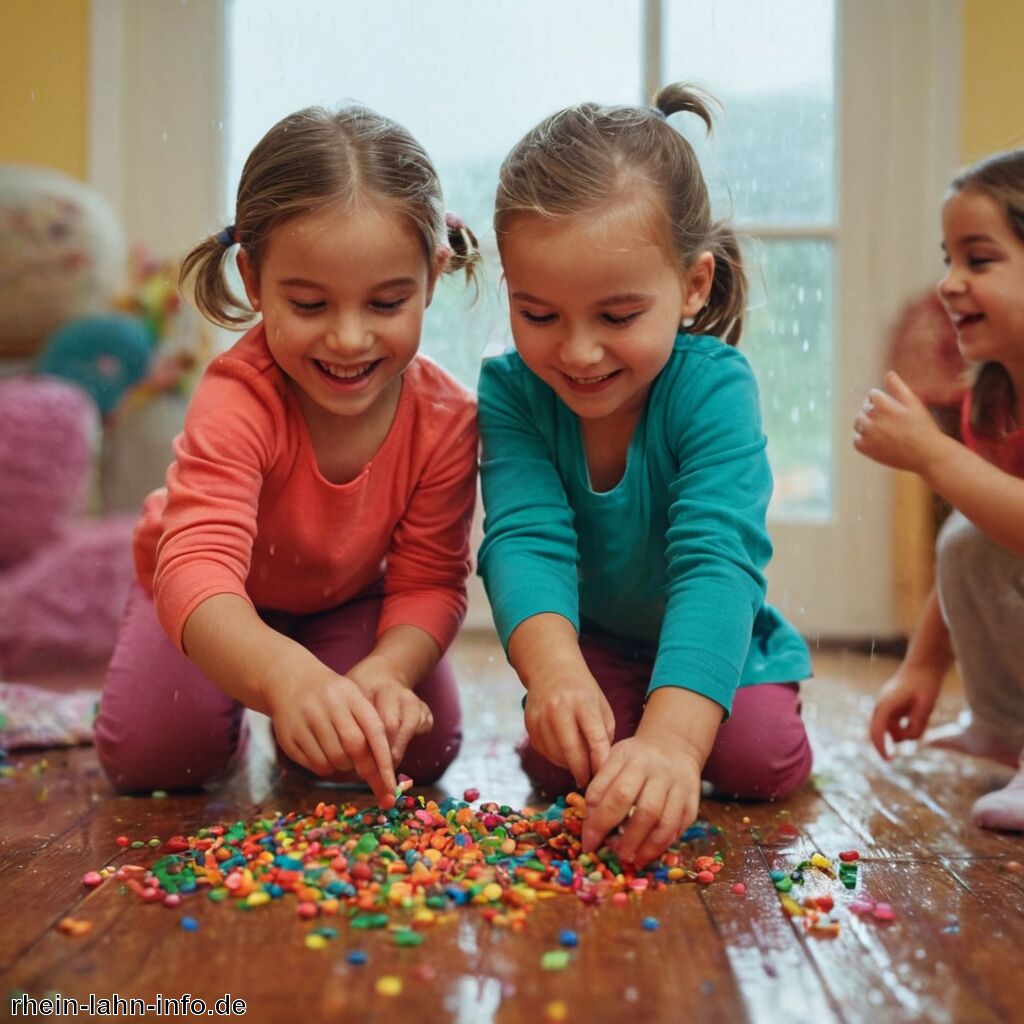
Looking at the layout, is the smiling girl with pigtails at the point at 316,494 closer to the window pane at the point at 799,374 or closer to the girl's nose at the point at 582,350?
the girl's nose at the point at 582,350

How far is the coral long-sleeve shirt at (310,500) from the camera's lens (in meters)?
1.08

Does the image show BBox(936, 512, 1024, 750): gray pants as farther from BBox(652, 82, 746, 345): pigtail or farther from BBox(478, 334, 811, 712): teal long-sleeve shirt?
BBox(652, 82, 746, 345): pigtail

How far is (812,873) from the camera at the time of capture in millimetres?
967

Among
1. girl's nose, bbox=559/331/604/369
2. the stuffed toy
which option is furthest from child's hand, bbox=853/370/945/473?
the stuffed toy

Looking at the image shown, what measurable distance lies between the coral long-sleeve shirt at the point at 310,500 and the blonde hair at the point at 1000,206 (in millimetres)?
554

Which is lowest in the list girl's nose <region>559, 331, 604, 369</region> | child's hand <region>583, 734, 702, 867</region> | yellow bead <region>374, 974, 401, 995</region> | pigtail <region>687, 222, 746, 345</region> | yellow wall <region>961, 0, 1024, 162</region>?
yellow bead <region>374, 974, 401, 995</region>

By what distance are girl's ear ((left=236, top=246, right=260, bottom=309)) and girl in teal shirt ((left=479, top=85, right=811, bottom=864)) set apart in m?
0.23

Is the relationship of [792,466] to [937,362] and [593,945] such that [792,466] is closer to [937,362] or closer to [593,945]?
[937,362]

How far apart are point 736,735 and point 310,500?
47 cm

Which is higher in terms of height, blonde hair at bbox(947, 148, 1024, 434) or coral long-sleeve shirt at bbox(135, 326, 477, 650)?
blonde hair at bbox(947, 148, 1024, 434)

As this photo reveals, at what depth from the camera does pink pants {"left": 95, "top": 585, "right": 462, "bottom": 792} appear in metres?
1.23

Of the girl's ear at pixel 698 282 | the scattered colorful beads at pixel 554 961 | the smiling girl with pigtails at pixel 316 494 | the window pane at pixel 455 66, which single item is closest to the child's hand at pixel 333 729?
the smiling girl with pigtails at pixel 316 494

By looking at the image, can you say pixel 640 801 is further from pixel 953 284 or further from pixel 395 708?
pixel 953 284

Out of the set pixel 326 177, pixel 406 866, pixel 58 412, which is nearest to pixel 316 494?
pixel 326 177
